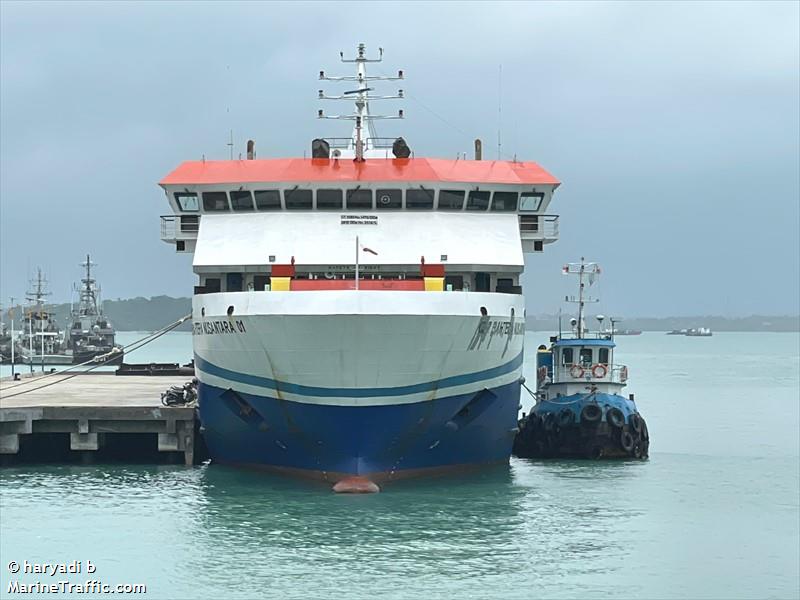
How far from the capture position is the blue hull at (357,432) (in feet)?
95.5

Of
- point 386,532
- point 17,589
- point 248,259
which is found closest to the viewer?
point 17,589

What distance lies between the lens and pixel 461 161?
115ft

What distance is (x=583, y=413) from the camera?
3784cm

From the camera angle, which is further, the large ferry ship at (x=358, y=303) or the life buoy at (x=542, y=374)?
the life buoy at (x=542, y=374)

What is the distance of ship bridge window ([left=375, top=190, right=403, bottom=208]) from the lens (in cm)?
3341

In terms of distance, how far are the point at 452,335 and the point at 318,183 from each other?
6.28 metres

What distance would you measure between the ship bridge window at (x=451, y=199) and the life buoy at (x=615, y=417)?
8216mm

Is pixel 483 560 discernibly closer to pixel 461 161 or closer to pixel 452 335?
pixel 452 335

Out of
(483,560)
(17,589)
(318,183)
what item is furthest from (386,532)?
(318,183)

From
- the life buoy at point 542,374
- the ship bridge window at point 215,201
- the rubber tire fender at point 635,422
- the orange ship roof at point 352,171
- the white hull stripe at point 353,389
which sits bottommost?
the rubber tire fender at point 635,422

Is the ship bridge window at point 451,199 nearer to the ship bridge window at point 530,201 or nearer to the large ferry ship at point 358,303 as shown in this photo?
the large ferry ship at point 358,303

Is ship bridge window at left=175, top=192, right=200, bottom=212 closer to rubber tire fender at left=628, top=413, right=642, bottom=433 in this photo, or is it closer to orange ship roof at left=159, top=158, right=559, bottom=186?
orange ship roof at left=159, top=158, right=559, bottom=186

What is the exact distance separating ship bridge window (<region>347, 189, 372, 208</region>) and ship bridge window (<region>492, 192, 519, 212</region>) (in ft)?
10.9

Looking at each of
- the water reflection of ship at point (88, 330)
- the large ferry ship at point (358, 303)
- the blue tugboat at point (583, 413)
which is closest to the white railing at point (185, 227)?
the large ferry ship at point (358, 303)
